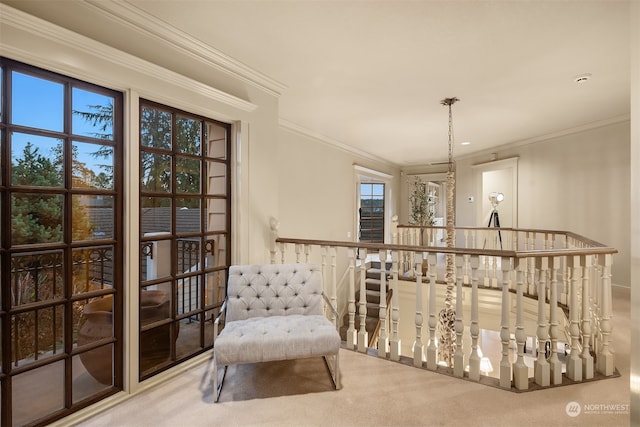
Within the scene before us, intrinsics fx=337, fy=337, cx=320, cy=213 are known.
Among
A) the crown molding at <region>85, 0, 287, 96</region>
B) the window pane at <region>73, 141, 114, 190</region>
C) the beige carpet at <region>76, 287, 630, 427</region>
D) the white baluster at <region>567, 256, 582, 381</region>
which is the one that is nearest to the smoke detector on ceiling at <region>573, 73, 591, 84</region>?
the white baluster at <region>567, 256, 582, 381</region>

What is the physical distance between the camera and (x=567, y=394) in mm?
2213

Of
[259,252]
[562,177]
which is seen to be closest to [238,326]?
[259,252]

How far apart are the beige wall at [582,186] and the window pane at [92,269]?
6.03 metres

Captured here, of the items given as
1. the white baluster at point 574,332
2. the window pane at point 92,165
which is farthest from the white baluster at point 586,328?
the window pane at point 92,165

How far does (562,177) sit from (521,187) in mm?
797

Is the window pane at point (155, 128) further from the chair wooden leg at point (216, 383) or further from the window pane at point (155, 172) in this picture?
the chair wooden leg at point (216, 383)

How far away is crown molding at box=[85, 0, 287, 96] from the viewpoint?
2078mm

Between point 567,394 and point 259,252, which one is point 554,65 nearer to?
point 567,394

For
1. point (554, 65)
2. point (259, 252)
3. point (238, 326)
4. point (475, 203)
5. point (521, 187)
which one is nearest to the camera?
point (238, 326)

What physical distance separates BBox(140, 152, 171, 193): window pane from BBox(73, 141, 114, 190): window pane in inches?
8.6

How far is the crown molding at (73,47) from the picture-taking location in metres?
1.67

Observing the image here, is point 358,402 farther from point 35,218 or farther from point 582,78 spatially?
point 582,78

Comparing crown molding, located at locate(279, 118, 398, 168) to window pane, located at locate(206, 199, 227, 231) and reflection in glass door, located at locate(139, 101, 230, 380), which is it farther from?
window pane, located at locate(206, 199, 227, 231)

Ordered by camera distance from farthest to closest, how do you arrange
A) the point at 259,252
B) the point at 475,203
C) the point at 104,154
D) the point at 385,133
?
1. the point at 475,203
2. the point at 385,133
3. the point at 259,252
4. the point at 104,154
